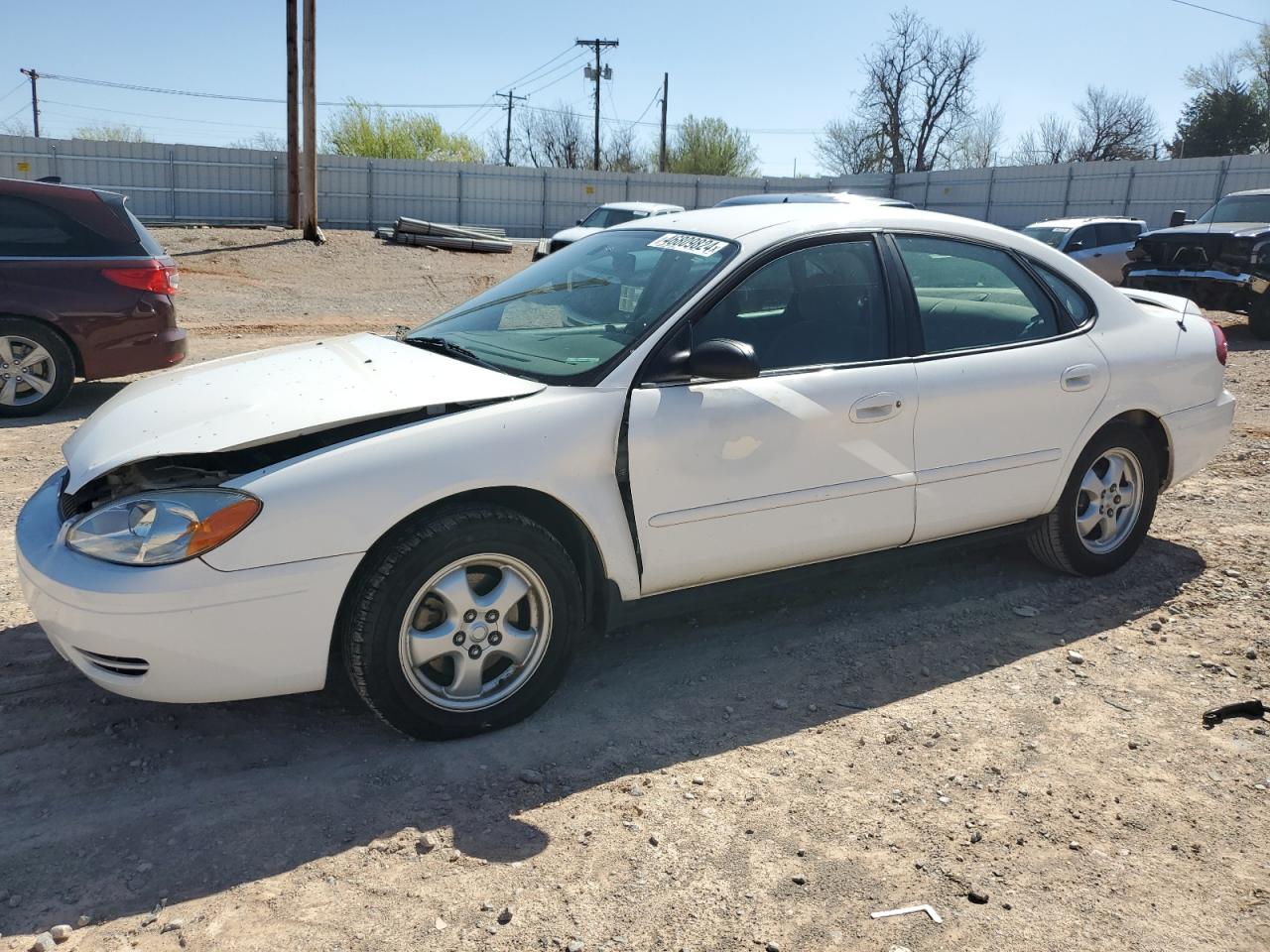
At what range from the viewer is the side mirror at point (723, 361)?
11.5 feet

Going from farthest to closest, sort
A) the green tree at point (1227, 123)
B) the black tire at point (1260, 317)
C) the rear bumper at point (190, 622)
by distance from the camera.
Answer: the green tree at point (1227, 123) < the black tire at point (1260, 317) < the rear bumper at point (190, 622)

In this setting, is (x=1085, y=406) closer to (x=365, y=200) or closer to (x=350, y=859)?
(x=350, y=859)

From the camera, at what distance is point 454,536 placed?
3.22 m

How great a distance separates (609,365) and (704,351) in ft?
1.07

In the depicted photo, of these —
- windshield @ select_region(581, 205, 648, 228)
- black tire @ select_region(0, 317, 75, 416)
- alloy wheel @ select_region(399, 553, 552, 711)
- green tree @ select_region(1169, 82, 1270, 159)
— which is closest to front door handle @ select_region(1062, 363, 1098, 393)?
alloy wheel @ select_region(399, 553, 552, 711)

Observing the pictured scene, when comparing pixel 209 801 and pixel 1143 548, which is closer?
pixel 209 801

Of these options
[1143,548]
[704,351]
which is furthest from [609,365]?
[1143,548]

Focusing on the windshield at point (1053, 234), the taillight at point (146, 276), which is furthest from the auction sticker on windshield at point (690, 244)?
the windshield at point (1053, 234)

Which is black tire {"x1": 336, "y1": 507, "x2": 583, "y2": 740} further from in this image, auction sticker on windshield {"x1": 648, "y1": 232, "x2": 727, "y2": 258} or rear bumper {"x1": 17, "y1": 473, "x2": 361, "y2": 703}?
auction sticker on windshield {"x1": 648, "y1": 232, "x2": 727, "y2": 258}

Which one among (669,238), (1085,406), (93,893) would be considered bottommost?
(93,893)

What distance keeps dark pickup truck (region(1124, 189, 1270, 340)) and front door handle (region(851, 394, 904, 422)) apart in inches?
445

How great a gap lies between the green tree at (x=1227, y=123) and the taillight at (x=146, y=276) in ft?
162

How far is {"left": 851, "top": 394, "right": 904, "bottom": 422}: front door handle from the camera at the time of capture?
3961 millimetres

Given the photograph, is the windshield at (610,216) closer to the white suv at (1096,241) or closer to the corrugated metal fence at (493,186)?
the white suv at (1096,241)
